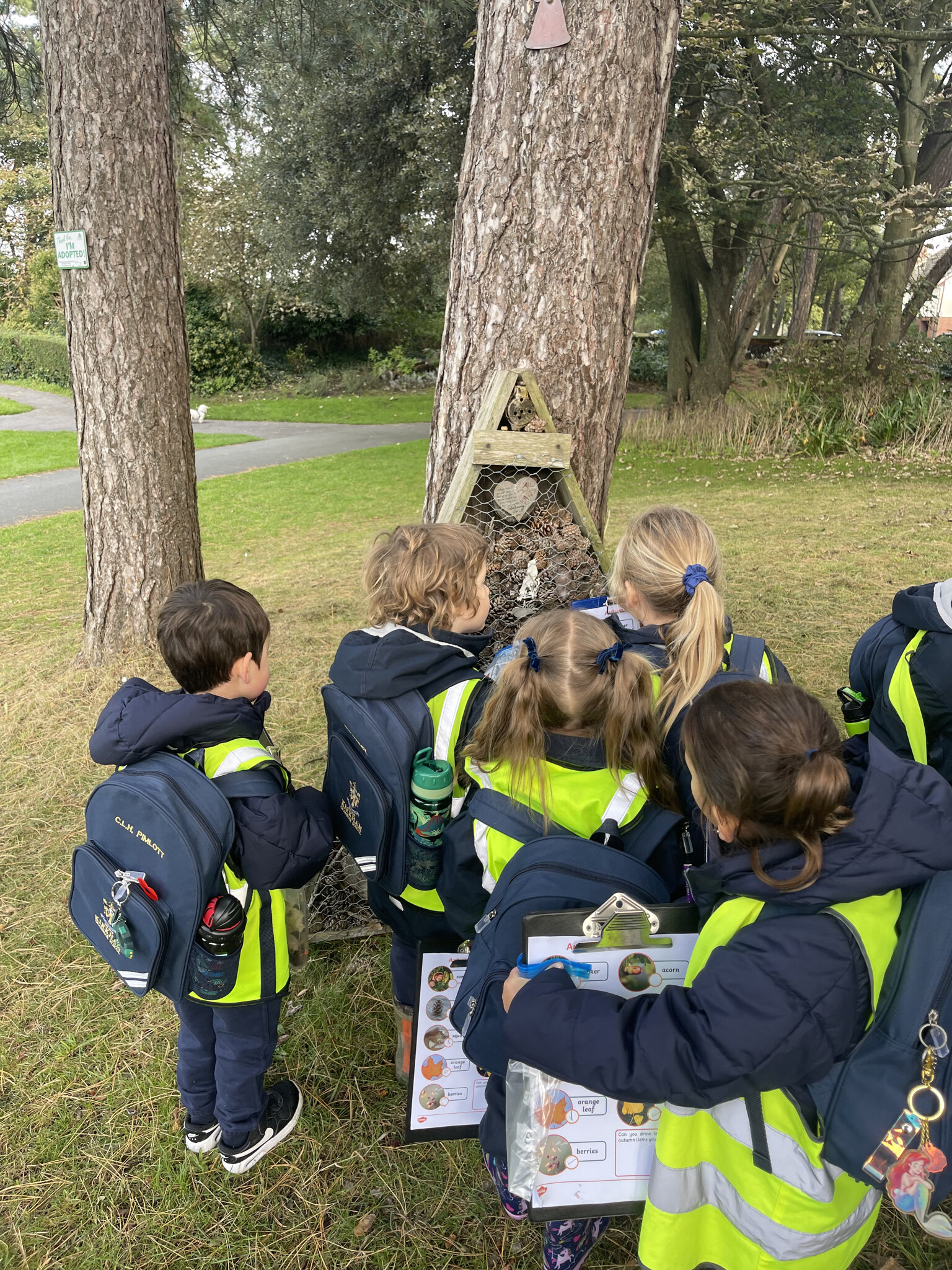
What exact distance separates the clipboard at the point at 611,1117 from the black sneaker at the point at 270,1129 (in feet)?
2.94

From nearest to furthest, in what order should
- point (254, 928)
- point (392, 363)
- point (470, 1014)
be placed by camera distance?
1. point (470, 1014)
2. point (254, 928)
3. point (392, 363)

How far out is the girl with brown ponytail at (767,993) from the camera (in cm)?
116

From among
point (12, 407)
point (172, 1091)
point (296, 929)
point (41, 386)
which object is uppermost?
point (296, 929)

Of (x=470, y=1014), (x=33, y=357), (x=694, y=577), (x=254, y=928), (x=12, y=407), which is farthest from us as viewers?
(x=33, y=357)

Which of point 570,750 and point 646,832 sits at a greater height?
point 570,750

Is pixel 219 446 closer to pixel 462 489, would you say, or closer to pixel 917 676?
pixel 462 489

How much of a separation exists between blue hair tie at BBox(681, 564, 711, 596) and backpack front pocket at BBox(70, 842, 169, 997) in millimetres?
1351

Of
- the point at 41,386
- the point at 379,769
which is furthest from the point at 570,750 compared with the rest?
the point at 41,386

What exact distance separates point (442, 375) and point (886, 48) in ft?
39.0

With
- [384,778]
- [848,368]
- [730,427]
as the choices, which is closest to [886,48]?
[848,368]

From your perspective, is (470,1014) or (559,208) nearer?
(470,1014)

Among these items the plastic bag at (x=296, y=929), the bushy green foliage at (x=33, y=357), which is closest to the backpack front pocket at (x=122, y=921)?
the plastic bag at (x=296, y=929)

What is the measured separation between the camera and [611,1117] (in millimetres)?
1409

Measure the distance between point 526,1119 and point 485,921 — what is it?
0.32 meters
